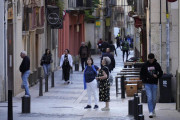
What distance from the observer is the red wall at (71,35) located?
3350 centimetres

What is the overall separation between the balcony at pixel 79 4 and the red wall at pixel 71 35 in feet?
2.14

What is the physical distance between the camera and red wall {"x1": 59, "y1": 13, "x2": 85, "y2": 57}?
110ft

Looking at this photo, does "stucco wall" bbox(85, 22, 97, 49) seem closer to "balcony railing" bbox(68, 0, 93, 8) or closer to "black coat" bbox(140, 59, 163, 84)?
"balcony railing" bbox(68, 0, 93, 8)

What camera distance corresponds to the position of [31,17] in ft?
73.0

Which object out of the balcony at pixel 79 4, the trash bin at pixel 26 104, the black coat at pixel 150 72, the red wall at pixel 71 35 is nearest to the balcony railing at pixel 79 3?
the balcony at pixel 79 4

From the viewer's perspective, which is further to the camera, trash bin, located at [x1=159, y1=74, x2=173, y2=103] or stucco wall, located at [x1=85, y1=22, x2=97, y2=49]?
stucco wall, located at [x1=85, y1=22, x2=97, y2=49]

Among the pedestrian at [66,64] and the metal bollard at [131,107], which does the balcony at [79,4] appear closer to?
the pedestrian at [66,64]

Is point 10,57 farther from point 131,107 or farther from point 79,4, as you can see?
point 79,4

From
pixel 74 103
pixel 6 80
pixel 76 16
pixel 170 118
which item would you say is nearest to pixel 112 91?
pixel 74 103

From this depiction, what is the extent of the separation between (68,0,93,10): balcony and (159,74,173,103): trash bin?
20387 millimetres

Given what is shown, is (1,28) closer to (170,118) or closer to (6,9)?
(6,9)

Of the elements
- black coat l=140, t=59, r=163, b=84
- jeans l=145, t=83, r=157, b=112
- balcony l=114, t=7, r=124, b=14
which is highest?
balcony l=114, t=7, r=124, b=14

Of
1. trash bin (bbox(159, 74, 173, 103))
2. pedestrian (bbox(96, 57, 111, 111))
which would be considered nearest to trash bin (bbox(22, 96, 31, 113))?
pedestrian (bbox(96, 57, 111, 111))

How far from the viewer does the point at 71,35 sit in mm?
38188
